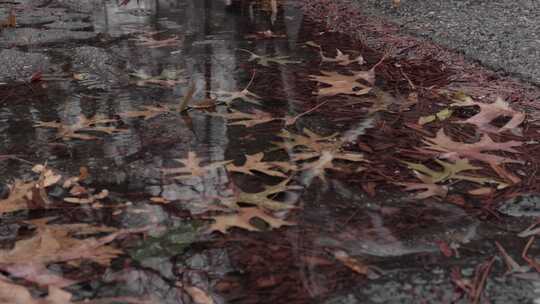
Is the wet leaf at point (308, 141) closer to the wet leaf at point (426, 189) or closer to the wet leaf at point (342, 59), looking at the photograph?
the wet leaf at point (426, 189)

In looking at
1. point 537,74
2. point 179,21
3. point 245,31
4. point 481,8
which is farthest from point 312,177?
point 481,8

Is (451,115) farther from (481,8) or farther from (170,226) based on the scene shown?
(481,8)

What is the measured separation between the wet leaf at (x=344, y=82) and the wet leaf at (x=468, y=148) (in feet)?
1.73

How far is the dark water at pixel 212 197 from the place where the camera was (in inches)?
48.3

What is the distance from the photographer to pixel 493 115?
2.11 metres

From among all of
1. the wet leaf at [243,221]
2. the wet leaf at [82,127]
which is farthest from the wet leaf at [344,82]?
the wet leaf at [243,221]

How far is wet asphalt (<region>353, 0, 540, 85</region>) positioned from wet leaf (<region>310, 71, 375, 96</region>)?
22.3 inches

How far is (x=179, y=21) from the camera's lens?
3631 millimetres

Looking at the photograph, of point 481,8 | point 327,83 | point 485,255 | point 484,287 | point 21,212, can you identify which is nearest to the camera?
point 484,287

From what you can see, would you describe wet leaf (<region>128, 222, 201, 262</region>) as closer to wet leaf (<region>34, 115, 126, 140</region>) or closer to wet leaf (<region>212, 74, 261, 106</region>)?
wet leaf (<region>34, 115, 126, 140</region>)

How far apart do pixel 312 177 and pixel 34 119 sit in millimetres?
980

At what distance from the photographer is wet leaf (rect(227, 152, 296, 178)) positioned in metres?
1.67

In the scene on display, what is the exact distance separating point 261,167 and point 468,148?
23.9 inches

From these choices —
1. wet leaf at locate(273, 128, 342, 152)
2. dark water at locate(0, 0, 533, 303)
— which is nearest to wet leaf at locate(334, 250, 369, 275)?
dark water at locate(0, 0, 533, 303)
